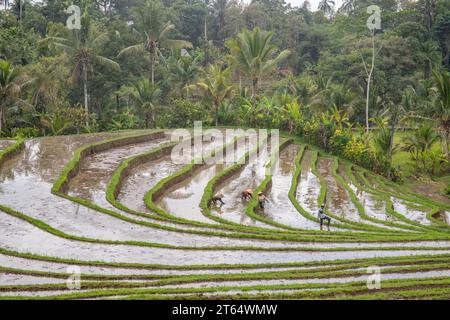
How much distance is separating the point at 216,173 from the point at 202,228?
695 centimetres

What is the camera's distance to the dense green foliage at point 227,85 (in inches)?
1088

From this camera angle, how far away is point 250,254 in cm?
1257

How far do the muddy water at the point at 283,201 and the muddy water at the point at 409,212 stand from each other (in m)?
3.91

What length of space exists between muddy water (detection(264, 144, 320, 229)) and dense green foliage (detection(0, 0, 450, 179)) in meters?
4.86

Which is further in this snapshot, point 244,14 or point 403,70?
point 244,14

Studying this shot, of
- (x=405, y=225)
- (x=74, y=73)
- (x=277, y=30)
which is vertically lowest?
(x=405, y=225)

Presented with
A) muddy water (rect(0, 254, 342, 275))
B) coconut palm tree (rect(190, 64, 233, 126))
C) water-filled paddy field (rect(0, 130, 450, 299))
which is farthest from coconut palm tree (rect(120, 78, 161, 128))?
muddy water (rect(0, 254, 342, 275))

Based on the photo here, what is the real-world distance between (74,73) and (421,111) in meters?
20.0

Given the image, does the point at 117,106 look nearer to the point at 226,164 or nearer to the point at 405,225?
the point at 226,164

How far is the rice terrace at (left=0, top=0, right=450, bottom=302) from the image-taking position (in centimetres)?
1101

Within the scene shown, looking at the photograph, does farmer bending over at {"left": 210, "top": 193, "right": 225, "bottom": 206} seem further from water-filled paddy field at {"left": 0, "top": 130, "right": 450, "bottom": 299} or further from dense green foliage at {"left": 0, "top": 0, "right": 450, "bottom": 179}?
Answer: dense green foliage at {"left": 0, "top": 0, "right": 450, "bottom": 179}

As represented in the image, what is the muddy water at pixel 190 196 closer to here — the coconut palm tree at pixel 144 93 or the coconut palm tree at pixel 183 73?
the coconut palm tree at pixel 144 93

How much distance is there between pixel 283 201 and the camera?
18.7m

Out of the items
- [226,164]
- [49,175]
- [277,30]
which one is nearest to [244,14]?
[277,30]
